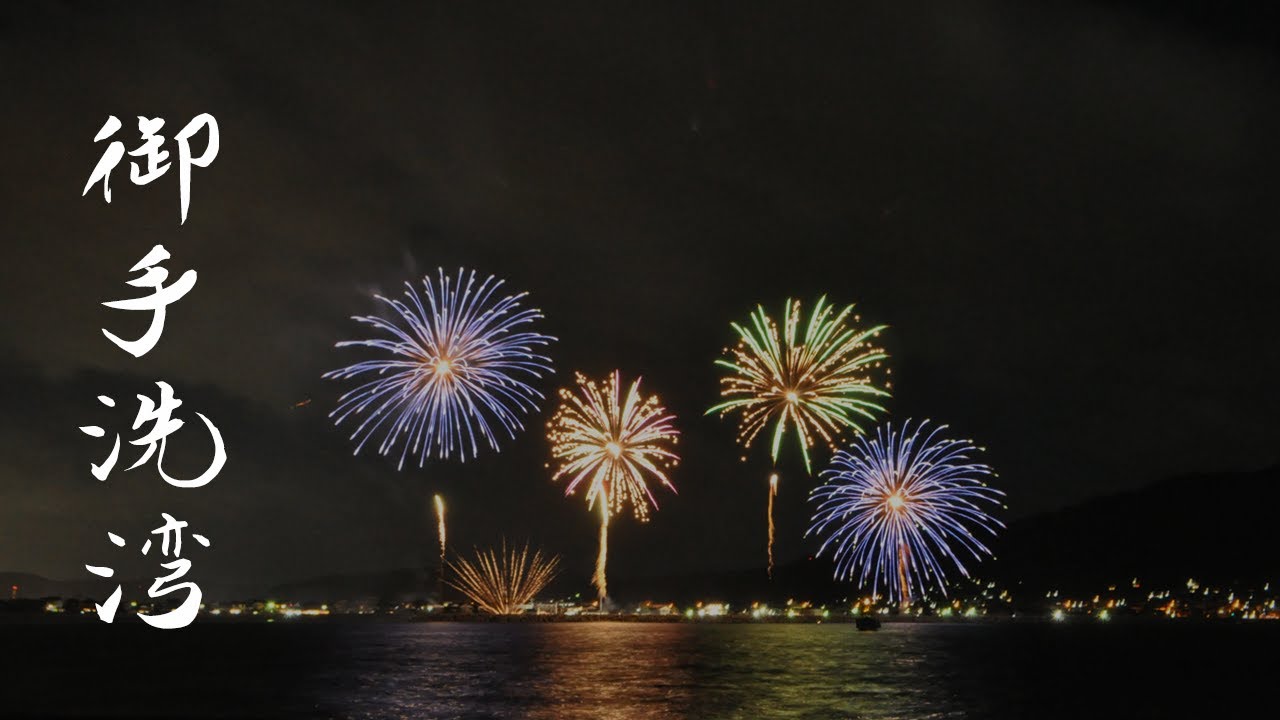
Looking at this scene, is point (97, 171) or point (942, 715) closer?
point (97, 171)

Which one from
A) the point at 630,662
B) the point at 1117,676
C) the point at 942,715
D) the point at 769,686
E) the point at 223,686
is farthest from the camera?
the point at 630,662

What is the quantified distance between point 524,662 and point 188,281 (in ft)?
285

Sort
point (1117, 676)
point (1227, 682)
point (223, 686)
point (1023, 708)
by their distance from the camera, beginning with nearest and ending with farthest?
point (1023, 708) < point (223, 686) < point (1227, 682) < point (1117, 676)

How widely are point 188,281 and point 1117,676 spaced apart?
10233 cm

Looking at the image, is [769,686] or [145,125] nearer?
[145,125]

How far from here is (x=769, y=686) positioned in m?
83.9

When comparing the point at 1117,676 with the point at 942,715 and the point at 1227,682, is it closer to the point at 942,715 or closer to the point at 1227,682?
the point at 1227,682

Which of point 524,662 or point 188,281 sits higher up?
point 188,281

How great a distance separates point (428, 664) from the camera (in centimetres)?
11700

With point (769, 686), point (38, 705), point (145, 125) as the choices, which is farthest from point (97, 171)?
point (769, 686)

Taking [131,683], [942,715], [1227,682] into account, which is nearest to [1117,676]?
[1227,682]

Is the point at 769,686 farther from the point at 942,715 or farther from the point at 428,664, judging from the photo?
the point at 428,664

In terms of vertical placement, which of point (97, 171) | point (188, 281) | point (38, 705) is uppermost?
point (97, 171)

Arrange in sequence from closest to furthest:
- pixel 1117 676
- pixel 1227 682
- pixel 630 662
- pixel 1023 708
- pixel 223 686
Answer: pixel 1023 708 < pixel 223 686 < pixel 1227 682 < pixel 1117 676 < pixel 630 662
